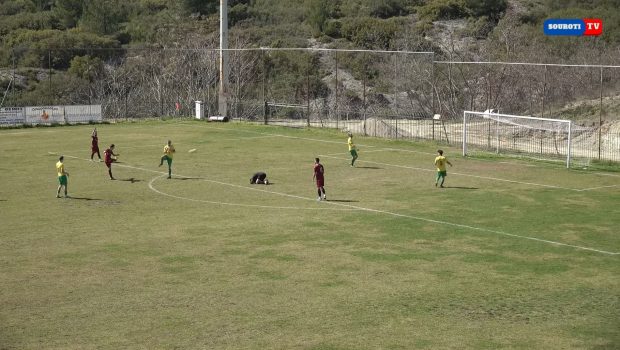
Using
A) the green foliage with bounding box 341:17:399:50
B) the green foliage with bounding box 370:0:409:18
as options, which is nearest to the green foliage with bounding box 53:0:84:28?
the green foliage with bounding box 341:17:399:50

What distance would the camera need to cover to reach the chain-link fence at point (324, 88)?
201ft

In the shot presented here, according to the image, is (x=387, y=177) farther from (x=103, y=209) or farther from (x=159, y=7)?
(x=159, y=7)

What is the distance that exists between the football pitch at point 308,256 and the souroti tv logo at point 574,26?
51.4 meters

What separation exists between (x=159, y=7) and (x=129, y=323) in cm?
11260

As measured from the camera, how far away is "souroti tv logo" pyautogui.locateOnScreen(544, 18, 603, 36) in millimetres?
93188

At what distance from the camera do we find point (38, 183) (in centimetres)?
4041

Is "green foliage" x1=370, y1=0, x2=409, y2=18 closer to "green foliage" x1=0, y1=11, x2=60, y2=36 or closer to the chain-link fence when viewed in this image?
the chain-link fence

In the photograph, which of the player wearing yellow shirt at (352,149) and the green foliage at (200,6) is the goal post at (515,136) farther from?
the green foliage at (200,6)

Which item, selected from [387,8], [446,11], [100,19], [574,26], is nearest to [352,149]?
[574,26]

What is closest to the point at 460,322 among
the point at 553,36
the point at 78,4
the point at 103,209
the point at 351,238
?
the point at 351,238

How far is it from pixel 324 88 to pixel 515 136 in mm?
40776

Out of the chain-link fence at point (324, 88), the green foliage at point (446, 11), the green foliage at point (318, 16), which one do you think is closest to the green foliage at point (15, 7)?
the chain-link fence at point (324, 88)

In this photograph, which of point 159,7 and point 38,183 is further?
point 159,7

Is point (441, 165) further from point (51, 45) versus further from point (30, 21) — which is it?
point (30, 21)
